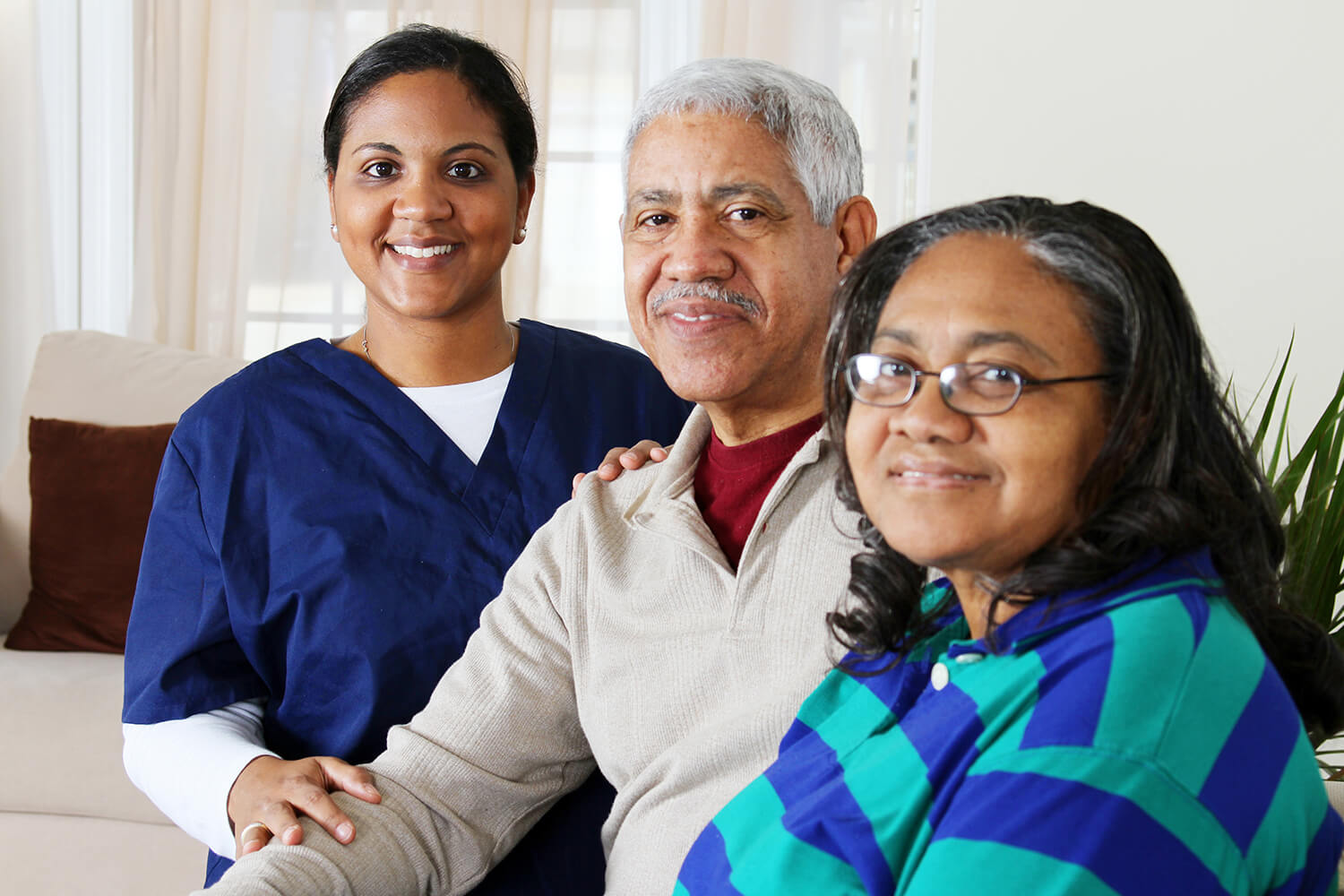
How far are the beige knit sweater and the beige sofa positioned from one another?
1.02 m

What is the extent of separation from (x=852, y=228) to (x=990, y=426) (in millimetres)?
545

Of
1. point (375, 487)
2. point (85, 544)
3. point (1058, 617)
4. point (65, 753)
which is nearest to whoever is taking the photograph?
point (1058, 617)

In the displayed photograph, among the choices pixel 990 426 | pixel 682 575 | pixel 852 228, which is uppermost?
pixel 852 228

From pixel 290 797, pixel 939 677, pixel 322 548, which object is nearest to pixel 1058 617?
pixel 939 677

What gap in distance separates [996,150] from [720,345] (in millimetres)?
2150

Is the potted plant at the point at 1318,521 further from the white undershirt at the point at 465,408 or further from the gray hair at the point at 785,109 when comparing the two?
the white undershirt at the point at 465,408

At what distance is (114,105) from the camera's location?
3723 millimetres

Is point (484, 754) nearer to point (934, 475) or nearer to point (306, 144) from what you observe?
point (934, 475)

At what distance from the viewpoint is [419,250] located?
1.57 metres

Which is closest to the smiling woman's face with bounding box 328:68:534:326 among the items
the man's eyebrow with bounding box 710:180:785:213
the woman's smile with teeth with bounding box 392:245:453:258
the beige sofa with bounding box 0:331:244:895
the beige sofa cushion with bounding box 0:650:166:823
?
the woman's smile with teeth with bounding box 392:245:453:258

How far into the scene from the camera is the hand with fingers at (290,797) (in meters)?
1.22

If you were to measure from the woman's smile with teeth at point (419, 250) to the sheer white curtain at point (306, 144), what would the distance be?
2029 millimetres

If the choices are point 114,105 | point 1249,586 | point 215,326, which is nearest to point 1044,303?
point 1249,586

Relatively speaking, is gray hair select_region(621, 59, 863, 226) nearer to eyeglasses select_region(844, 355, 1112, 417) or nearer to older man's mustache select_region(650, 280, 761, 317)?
older man's mustache select_region(650, 280, 761, 317)
